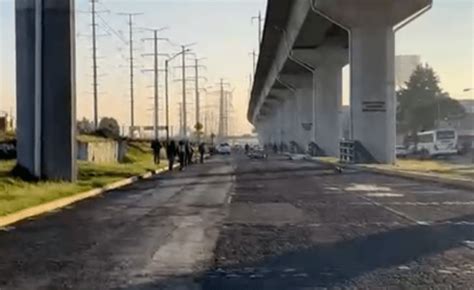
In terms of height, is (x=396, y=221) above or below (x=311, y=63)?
below

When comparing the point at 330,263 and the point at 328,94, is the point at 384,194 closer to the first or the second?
the point at 330,263

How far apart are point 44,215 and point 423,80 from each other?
5095 inches

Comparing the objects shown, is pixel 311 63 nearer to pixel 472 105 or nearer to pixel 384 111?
pixel 384 111

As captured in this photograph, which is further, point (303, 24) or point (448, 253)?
point (303, 24)

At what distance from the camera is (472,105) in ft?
519

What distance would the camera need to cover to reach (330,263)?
11.9 meters

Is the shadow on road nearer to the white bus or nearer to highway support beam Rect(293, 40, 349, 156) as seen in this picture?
highway support beam Rect(293, 40, 349, 156)

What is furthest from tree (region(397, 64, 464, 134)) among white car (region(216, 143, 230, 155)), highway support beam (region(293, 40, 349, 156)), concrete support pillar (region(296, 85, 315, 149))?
highway support beam (region(293, 40, 349, 156))

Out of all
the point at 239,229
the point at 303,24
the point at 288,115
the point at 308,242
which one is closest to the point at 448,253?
the point at 308,242

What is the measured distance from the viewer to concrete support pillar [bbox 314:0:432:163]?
164 feet

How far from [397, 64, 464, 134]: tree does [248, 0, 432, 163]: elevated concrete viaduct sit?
123 feet

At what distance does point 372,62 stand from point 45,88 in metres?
24.3

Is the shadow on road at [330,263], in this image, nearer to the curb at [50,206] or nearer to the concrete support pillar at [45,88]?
the curb at [50,206]

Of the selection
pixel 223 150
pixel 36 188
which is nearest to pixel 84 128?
pixel 223 150
